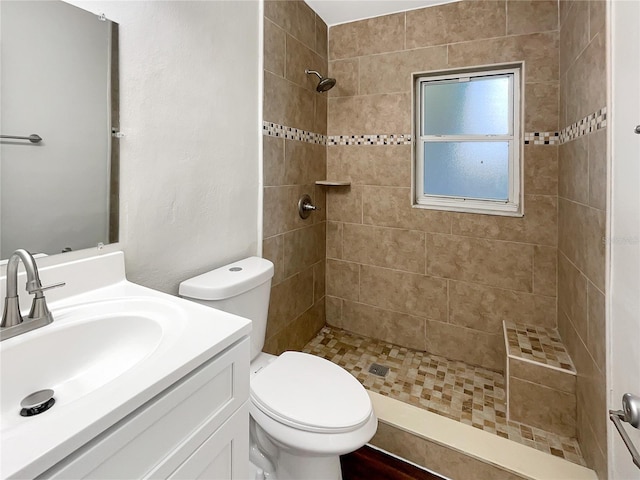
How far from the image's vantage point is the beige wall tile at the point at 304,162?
193cm

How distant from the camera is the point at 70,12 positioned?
936mm

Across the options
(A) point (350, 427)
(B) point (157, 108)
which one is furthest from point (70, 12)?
(A) point (350, 427)

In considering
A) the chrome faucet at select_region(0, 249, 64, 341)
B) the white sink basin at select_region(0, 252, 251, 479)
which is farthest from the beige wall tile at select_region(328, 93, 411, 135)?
the chrome faucet at select_region(0, 249, 64, 341)

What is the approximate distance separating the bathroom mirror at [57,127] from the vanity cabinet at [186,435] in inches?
23.9

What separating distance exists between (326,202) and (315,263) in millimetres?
450

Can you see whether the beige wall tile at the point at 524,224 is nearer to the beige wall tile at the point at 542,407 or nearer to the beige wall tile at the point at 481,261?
the beige wall tile at the point at 481,261

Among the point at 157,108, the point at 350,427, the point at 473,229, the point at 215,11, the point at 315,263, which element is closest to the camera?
the point at 350,427

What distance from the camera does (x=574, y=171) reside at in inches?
59.0

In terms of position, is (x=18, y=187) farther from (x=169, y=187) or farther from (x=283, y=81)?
(x=283, y=81)

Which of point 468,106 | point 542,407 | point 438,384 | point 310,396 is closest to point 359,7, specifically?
point 468,106

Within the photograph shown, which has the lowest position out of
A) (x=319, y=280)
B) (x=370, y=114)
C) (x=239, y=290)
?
(x=319, y=280)

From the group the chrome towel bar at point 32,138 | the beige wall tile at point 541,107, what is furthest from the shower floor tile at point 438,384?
the chrome towel bar at point 32,138

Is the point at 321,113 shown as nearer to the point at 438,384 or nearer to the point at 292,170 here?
the point at 292,170

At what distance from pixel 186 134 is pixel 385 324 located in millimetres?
1725
